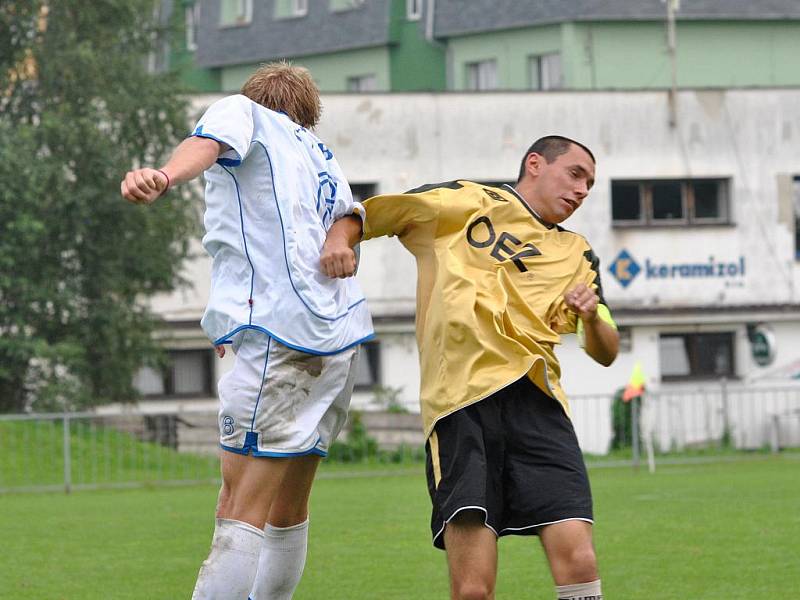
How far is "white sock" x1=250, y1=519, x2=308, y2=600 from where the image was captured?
6332 millimetres

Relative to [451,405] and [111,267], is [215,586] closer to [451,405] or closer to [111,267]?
[451,405]

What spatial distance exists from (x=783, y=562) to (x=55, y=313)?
66.1ft

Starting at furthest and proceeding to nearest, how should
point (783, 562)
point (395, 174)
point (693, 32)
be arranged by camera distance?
point (693, 32), point (395, 174), point (783, 562)

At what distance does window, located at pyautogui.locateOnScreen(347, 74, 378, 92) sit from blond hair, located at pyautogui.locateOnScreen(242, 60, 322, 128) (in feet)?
140

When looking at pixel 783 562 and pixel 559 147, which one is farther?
pixel 783 562

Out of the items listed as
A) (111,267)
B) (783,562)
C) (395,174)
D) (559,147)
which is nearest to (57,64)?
(111,267)

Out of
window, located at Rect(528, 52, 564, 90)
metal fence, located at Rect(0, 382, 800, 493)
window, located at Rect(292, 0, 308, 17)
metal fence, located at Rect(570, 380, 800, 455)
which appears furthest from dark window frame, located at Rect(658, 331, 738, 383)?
window, located at Rect(292, 0, 308, 17)

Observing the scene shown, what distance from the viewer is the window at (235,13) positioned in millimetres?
53000

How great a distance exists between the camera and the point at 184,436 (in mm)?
23172

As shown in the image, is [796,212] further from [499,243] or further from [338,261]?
[338,261]

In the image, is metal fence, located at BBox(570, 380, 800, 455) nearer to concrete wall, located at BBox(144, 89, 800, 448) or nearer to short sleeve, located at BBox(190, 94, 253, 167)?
concrete wall, located at BBox(144, 89, 800, 448)

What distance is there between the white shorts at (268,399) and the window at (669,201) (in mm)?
30483

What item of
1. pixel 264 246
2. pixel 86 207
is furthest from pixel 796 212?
pixel 264 246

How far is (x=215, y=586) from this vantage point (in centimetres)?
573
